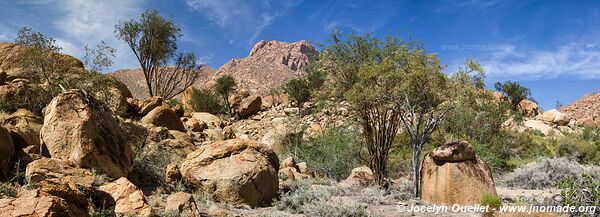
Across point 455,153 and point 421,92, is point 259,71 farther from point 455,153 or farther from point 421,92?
point 455,153

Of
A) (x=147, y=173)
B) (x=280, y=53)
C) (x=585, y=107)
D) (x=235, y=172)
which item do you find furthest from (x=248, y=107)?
(x=280, y=53)

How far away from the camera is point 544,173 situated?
1315 centimetres

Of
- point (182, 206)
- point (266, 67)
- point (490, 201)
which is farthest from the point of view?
point (266, 67)

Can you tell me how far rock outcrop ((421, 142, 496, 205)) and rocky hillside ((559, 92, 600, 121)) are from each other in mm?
35739

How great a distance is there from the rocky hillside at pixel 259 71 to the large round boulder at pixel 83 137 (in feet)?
99.0

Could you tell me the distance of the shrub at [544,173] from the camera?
12836 mm

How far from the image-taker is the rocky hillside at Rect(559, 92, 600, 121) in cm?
3997

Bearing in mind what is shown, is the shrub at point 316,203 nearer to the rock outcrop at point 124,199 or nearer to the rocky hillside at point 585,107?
the rock outcrop at point 124,199

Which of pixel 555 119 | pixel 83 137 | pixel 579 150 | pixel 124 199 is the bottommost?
pixel 124 199

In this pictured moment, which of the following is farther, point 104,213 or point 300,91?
point 300,91

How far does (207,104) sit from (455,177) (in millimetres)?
Answer: 19679

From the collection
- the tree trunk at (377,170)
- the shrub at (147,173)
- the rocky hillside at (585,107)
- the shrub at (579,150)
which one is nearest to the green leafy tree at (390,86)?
the tree trunk at (377,170)

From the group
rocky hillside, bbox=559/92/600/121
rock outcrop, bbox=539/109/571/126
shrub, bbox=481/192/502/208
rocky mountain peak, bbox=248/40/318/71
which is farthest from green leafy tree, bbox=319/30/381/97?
rocky mountain peak, bbox=248/40/318/71

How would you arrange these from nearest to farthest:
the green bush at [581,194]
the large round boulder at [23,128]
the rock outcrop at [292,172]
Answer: the green bush at [581,194] < the large round boulder at [23,128] < the rock outcrop at [292,172]
